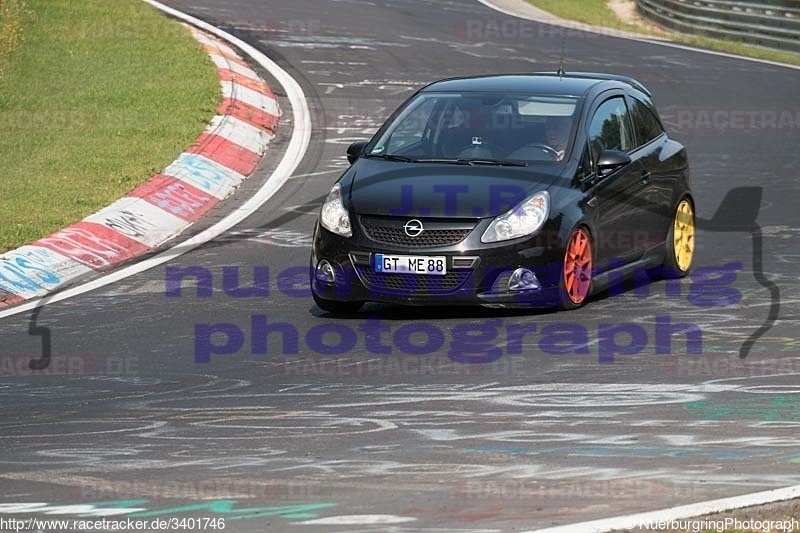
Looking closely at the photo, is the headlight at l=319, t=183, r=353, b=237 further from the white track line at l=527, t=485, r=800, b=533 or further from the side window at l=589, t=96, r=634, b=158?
the white track line at l=527, t=485, r=800, b=533

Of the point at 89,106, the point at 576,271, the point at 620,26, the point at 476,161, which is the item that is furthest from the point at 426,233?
the point at 620,26

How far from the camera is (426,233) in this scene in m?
10.2

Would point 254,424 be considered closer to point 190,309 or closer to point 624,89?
point 190,309

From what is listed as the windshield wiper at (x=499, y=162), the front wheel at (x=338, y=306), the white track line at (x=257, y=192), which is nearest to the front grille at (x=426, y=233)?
the front wheel at (x=338, y=306)

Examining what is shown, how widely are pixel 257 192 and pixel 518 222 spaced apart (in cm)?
598

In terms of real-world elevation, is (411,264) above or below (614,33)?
below

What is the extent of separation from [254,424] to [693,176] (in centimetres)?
1001

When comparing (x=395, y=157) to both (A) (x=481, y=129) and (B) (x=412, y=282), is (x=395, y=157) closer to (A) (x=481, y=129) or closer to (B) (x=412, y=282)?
(A) (x=481, y=129)

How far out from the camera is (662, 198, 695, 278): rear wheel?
1197cm

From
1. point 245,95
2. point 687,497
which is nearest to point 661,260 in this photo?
point 687,497

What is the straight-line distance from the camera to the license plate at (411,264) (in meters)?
10.2

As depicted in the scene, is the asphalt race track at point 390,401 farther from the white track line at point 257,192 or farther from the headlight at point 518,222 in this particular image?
the headlight at point 518,222

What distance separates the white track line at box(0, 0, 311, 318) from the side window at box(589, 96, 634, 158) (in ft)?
12.3

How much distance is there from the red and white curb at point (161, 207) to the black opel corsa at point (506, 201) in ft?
8.39
